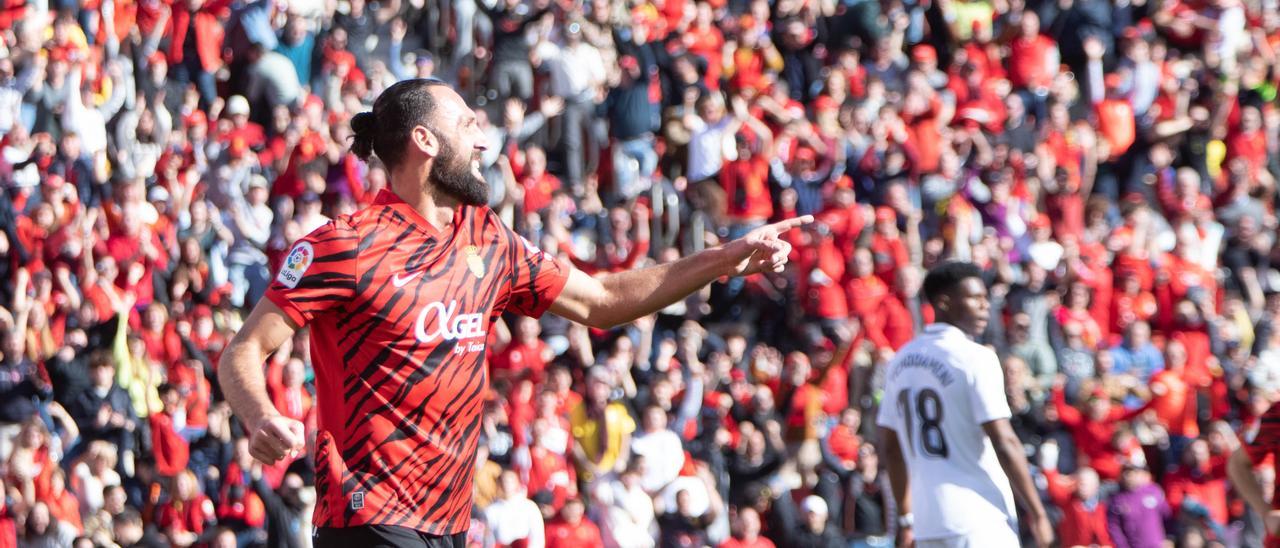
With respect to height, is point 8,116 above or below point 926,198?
above

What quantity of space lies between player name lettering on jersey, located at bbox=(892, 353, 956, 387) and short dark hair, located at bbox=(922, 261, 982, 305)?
0.25m

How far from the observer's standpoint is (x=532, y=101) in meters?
17.1

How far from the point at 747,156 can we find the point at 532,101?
7.45 feet

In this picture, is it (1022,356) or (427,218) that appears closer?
(427,218)

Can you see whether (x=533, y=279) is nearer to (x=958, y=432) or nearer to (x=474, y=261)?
(x=474, y=261)

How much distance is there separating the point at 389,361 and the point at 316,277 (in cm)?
30

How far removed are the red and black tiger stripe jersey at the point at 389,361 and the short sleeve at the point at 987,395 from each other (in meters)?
2.87

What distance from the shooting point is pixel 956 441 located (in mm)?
7164

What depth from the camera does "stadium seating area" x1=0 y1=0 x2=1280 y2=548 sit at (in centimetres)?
1306

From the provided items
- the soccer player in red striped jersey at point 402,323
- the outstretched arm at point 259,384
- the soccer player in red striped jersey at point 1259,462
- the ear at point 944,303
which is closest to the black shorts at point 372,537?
the soccer player in red striped jersey at point 402,323

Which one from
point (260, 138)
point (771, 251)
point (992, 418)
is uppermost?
point (771, 251)

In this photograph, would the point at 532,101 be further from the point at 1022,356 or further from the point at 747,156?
the point at 1022,356

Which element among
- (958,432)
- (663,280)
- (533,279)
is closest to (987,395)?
(958,432)

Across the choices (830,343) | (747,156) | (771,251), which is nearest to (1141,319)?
(830,343)
